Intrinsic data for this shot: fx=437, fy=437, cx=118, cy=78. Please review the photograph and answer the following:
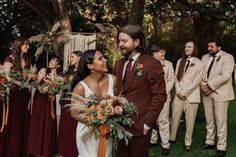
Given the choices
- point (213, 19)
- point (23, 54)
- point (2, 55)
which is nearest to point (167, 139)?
point (23, 54)

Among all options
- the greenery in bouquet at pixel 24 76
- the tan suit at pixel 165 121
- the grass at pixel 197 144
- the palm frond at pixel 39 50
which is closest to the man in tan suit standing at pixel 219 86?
the grass at pixel 197 144

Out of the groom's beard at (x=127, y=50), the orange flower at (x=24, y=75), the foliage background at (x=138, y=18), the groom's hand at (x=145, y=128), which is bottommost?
the groom's hand at (x=145, y=128)

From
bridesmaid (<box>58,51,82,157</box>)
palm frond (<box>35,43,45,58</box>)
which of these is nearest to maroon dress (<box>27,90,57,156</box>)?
bridesmaid (<box>58,51,82,157</box>)

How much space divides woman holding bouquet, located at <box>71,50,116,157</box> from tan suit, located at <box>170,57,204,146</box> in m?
3.78

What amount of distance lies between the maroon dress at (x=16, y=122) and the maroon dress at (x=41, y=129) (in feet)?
0.51

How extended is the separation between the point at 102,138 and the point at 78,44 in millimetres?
9644

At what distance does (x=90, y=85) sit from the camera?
429 cm

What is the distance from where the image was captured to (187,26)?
73.5ft

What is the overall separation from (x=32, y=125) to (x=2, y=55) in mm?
16676

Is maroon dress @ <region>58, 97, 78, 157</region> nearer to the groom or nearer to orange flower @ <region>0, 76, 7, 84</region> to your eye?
orange flower @ <region>0, 76, 7, 84</region>

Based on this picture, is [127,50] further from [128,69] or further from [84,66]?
[84,66]

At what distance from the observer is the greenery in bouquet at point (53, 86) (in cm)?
754

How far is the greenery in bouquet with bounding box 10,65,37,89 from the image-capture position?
23.9ft

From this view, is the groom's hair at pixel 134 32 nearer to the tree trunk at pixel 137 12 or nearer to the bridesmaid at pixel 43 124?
the bridesmaid at pixel 43 124
